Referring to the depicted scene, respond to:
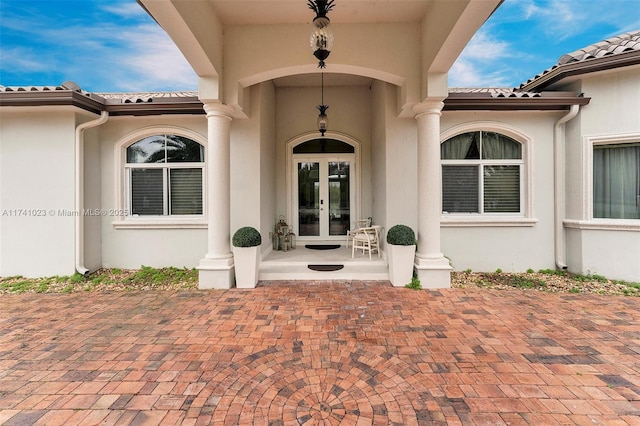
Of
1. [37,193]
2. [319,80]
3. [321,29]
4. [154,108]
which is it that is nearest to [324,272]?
[321,29]

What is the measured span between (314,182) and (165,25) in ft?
14.4

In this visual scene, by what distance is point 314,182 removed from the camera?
23.6 ft

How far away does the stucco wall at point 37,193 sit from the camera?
5238 millimetres

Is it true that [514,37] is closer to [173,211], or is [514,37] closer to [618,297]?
[618,297]

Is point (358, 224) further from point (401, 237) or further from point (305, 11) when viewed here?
point (305, 11)

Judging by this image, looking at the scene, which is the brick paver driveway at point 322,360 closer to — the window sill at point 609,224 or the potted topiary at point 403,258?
the potted topiary at point 403,258

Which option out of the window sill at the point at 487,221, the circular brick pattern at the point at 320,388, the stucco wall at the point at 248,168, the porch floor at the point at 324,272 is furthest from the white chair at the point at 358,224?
the circular brick pattern at the point at 320,388

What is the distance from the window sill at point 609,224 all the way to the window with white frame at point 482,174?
3.14 ft

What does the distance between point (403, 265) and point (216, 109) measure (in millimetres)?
4076

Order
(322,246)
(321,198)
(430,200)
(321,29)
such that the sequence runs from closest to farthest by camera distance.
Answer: (321,29), (430,200), (322,246), (321,198)

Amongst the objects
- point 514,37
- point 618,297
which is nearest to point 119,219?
point 618,297

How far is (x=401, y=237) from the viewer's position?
4801 millimetres

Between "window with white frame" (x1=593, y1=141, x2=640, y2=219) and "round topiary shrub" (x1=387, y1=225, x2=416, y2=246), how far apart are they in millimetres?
3638

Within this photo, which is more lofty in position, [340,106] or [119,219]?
[340,106]
